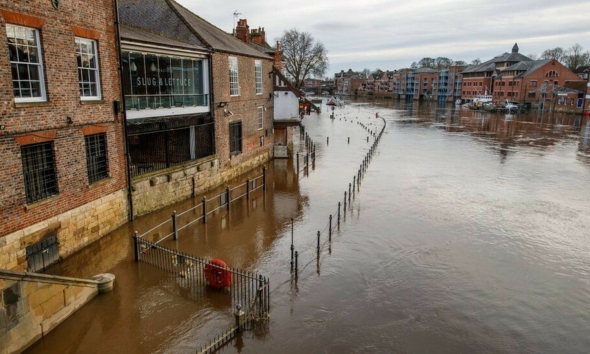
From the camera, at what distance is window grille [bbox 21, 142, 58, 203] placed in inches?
448

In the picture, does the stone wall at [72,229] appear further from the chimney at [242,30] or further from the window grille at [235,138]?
the chimney at [242,30]

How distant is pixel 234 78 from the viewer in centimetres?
2400

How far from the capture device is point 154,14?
2286 centimetres

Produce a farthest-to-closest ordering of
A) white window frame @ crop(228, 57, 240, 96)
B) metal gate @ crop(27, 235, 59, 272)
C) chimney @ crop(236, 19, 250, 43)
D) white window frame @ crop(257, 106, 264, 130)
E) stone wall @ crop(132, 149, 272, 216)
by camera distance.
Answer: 1. chimney @ crop(236, 19, 250, 43)
2. white window frame @ crop(257, 106, 264, 130)
3. white window frame @ crop(228, 57, 240, 96)
4. stone wall @ crop(132, 149, 272, 216)
5. metal gate @ crop(27, 235, 59, 272)

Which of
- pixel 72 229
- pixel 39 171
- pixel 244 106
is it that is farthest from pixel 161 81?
pixel 72 229

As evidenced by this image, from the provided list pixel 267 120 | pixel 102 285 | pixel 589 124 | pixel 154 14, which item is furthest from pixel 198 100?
pixel 589 124

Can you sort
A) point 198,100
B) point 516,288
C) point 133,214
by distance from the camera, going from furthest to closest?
point 198,100, point 133,214, point 516,288

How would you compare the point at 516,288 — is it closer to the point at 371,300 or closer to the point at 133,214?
the point at 371,300

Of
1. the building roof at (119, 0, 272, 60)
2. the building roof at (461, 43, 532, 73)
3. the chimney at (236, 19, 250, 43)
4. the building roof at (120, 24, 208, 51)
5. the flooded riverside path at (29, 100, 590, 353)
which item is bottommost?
the flooded riverside path at (29, 100, 590, 353)

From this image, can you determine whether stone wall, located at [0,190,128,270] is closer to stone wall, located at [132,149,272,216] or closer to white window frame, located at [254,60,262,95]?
stone wall, located at [132,149,272,216]

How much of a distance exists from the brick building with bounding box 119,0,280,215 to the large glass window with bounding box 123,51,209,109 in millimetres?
40


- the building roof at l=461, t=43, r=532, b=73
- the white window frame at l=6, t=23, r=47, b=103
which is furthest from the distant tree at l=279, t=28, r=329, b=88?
the white window frame at l=6, t=23, r=47, b=103

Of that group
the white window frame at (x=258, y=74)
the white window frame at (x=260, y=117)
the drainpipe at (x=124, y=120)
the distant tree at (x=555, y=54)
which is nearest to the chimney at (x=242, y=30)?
the white window frame at (x=258, y=74)

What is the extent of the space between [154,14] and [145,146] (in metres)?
7.40
